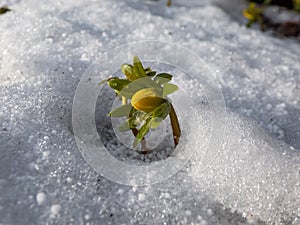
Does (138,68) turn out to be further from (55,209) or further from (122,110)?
(55,209)

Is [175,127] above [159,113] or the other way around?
the other way around

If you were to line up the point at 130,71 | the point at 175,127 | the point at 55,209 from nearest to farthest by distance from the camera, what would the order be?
the point at 55,209 < the point at 130,71 < the point at 175,127

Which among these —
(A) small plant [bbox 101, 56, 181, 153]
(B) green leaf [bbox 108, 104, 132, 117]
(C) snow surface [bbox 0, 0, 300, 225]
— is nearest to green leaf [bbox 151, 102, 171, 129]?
(A) small plant [bbox 101, 56, 181, 153]

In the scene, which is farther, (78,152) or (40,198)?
(78,152)

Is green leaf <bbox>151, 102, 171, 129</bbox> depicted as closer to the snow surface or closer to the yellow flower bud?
the yellow flower bud

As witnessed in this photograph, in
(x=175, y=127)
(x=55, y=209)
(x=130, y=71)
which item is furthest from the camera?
(x=175, y=127)

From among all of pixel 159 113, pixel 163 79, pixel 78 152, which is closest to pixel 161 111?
pixel 159 113

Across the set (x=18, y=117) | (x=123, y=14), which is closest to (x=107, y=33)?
(x=123, y=14)

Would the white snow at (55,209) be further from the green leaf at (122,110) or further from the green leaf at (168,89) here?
the green leaf at (168,89)
